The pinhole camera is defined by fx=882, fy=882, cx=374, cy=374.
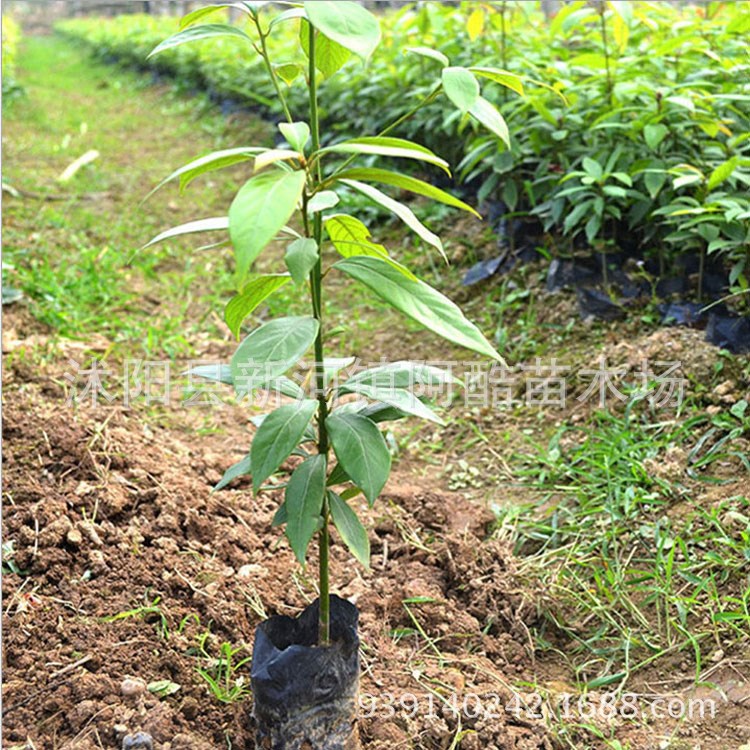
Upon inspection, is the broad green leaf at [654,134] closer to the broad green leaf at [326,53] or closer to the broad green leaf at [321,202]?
the broad green leaf at [326,53]

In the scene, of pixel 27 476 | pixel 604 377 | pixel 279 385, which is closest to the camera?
pixel 279 385

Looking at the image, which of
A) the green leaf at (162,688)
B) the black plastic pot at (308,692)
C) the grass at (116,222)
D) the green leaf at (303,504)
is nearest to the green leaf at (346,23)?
the grass at (116,222)

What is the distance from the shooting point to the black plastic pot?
144 centimetres

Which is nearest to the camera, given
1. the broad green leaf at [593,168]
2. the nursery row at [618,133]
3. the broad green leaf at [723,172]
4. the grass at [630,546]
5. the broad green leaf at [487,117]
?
the broad green leaf at [487,117]

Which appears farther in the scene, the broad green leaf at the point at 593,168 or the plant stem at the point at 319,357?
the broad green leaf at the point at 593,168

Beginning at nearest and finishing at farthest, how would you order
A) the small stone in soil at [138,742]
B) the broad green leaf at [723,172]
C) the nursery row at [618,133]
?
the small stone in soil at [138,742] < the broad green leaf at [723,172] < the nursery row at [618,133]

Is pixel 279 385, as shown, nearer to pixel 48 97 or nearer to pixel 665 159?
pixel 665 159

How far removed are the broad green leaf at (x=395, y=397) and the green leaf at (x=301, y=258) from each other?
234 mm

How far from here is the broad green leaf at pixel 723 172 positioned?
255cm

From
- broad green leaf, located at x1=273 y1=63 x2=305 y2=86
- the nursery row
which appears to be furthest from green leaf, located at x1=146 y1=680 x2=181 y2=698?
the nursery row

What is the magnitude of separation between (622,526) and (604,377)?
63 centimetres

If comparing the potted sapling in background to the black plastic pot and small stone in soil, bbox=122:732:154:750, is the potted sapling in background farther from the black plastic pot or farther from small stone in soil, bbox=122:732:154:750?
small stone in soil, bbox=122:732:154:750

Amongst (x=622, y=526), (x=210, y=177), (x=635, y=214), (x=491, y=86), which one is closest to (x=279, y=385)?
(x=622, y=526)

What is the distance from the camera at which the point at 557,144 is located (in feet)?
10.6
